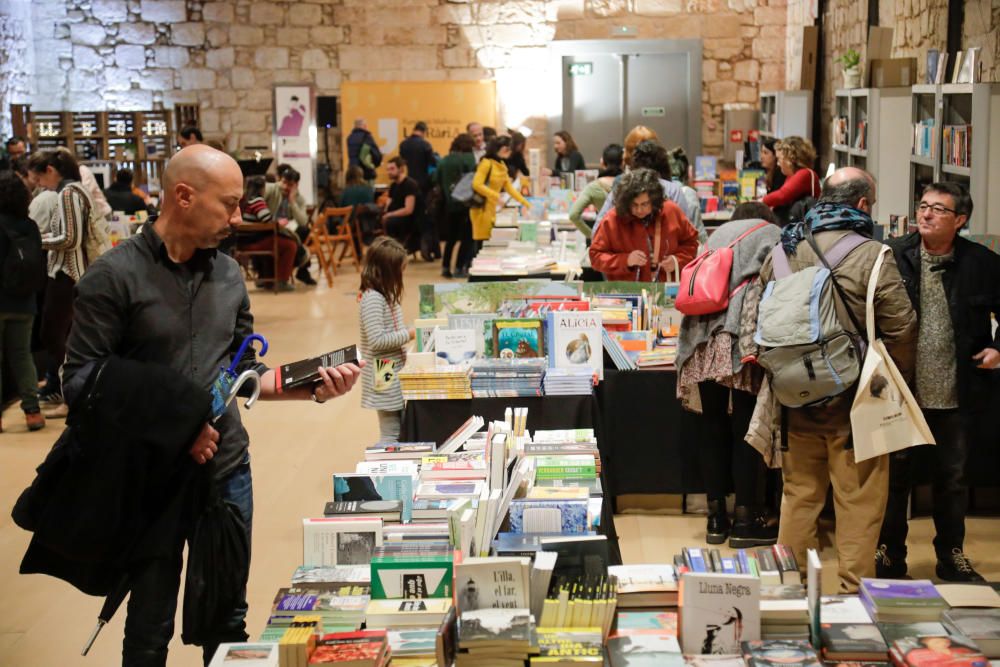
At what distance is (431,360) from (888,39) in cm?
612

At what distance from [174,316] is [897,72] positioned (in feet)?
24.9

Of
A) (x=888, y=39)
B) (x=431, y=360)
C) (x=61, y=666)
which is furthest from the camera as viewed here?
(x=888, y=39)

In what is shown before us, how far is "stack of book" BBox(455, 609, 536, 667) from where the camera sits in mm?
2391

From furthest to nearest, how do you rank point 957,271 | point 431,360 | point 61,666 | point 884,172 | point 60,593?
point 884,172 → point 431,360 → point 60,593 → point 957,271 → point 61,666

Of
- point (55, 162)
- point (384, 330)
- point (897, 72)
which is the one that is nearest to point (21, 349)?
point (55, 162)

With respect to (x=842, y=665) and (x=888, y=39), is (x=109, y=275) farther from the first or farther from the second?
(x=888, y=39)

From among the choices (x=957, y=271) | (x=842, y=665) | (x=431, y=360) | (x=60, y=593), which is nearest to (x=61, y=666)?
(x=60, y=593)

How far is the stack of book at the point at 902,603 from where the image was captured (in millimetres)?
2629

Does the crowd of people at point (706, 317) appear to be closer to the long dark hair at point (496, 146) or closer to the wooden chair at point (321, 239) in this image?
the long dark hair at point (496, 146)

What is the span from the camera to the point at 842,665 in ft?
8.01

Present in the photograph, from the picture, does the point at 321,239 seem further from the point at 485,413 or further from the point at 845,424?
the point at 845,424

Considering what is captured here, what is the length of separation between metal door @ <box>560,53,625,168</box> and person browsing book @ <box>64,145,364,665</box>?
13961 millimetres

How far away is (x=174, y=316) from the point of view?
2.82 metres

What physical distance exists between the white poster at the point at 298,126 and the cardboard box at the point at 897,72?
991 cm
